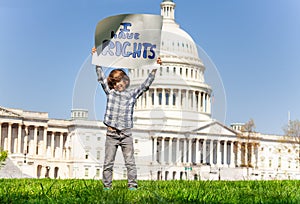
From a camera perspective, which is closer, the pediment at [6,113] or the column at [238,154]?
the pediment at [6,113]

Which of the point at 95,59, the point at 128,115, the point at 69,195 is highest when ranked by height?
the point at 95,59

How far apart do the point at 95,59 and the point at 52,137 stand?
94.0m

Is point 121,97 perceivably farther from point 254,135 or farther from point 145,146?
point 254,135

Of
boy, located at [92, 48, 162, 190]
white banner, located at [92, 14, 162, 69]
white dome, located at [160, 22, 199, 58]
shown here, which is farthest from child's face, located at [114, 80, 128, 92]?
white dome, located at [160, 22, 199, 58]

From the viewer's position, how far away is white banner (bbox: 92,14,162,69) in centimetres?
1030

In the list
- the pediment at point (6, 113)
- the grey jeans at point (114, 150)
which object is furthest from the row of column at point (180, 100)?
the pediment at point (6, 113)

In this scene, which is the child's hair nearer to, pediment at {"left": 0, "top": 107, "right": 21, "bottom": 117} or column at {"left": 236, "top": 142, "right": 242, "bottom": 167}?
pediment at {"left": 0, "top": 107, "right": 21, "bottom": 117}

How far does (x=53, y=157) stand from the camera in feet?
337

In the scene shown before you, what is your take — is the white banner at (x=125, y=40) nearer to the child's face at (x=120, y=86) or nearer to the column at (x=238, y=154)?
the child's face at (x=120, y=86)

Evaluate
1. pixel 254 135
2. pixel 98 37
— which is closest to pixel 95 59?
pixel 98 37

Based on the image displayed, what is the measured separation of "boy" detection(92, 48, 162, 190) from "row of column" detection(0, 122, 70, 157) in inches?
3299

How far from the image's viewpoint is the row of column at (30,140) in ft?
313

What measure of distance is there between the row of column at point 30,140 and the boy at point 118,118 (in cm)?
8378

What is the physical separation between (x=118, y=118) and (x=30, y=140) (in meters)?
91.7
